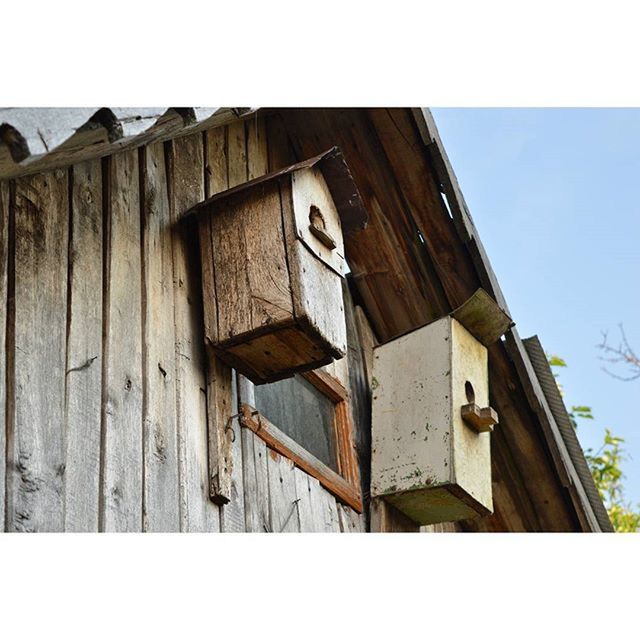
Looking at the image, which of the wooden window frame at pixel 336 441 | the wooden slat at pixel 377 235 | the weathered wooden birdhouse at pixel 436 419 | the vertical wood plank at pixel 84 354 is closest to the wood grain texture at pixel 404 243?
the wooden slat at pixel 377 235

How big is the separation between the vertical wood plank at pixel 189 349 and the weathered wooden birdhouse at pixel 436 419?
961mm

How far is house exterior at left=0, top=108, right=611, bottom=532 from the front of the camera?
2.55 metres

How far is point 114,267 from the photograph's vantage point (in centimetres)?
299

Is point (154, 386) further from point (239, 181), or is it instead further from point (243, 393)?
point (239, 181)

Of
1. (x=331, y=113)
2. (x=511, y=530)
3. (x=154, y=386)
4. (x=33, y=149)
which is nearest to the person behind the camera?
(x=33, y=149)

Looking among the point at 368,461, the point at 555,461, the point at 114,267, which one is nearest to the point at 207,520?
the point at 114,267

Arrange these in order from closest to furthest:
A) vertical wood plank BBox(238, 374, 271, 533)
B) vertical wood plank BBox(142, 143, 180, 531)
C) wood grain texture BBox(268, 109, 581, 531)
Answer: vertical wood plank BBox(142, 143, 180, 531)
vertical wood plank BBox(238, 374, 271, 533)
wood grain texture BBox(268, 109, 581, 531)

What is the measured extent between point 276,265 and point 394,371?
114cm

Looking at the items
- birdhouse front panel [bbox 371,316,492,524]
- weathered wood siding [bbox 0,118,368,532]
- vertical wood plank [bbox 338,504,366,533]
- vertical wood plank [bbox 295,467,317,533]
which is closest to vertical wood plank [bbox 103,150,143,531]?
weathered wood siding [bbox 0,118,368,532]

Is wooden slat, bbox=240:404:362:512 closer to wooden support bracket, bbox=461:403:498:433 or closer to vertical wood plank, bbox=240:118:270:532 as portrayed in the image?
vertical wood plank, bbox=240:118:270:532

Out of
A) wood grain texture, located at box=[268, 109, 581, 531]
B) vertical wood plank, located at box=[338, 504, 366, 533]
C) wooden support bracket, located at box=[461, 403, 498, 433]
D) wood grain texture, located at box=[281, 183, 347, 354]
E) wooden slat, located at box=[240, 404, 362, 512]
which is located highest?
wood grain texture, located at box=[268, 109, 581, 531]

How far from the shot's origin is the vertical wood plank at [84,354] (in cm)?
255

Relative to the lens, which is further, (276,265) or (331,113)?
(331,113)

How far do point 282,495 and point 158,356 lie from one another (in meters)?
0.67
